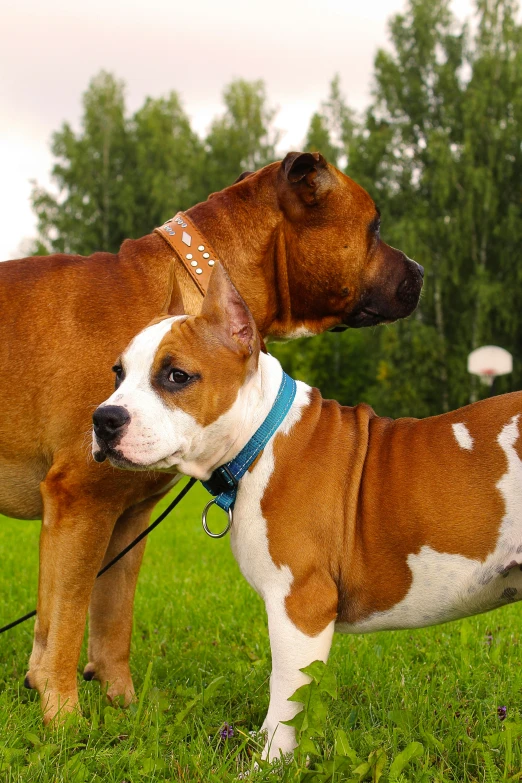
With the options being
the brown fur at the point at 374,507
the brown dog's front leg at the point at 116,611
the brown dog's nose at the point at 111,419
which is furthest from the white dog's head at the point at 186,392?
the brown dog's front leg at the point at 116,611

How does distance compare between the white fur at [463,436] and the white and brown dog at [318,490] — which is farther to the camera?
the white fur at [463,436]

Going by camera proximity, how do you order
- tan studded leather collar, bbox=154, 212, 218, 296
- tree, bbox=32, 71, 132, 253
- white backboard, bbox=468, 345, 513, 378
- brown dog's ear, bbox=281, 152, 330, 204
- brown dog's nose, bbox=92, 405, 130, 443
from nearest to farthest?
brown dog's nose, bbox=92, 405, 130, 443 < tan studded leather collar, bbox=154, 212, 218, 296 < brown dog's ear, bbox=281, 152, 330, 204 < white backboard, bbox=468, 345, 513, 378 < tree, bbox=32, 71, 132, 253

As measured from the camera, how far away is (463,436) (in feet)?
11.4

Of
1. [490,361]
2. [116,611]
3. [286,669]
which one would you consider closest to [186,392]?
[286,669]

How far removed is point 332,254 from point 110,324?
49.7 inches

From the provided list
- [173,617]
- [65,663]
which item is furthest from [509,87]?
[65,663]

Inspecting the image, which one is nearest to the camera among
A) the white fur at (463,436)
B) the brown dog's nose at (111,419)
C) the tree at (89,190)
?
the brown dog's nose at (111,419)

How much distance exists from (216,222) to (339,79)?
41.5 metres

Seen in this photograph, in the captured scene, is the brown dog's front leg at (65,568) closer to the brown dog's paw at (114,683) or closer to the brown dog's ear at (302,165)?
the brown dog's paw at (114,683)

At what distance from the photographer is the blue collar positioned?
3.53 metres

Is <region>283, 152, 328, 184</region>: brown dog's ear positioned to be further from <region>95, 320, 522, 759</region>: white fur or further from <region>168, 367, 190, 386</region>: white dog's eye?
<region>168, 367, 190, 386</region>: white dog's eye

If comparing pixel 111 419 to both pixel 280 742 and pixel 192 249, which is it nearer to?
pixel 192 249

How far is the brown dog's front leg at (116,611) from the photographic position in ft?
14.4

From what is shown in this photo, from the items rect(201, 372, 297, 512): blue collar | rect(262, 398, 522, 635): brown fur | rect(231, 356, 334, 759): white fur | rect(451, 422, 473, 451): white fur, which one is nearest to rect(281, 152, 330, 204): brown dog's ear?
rect(231, 356, 334, 759): white fur
